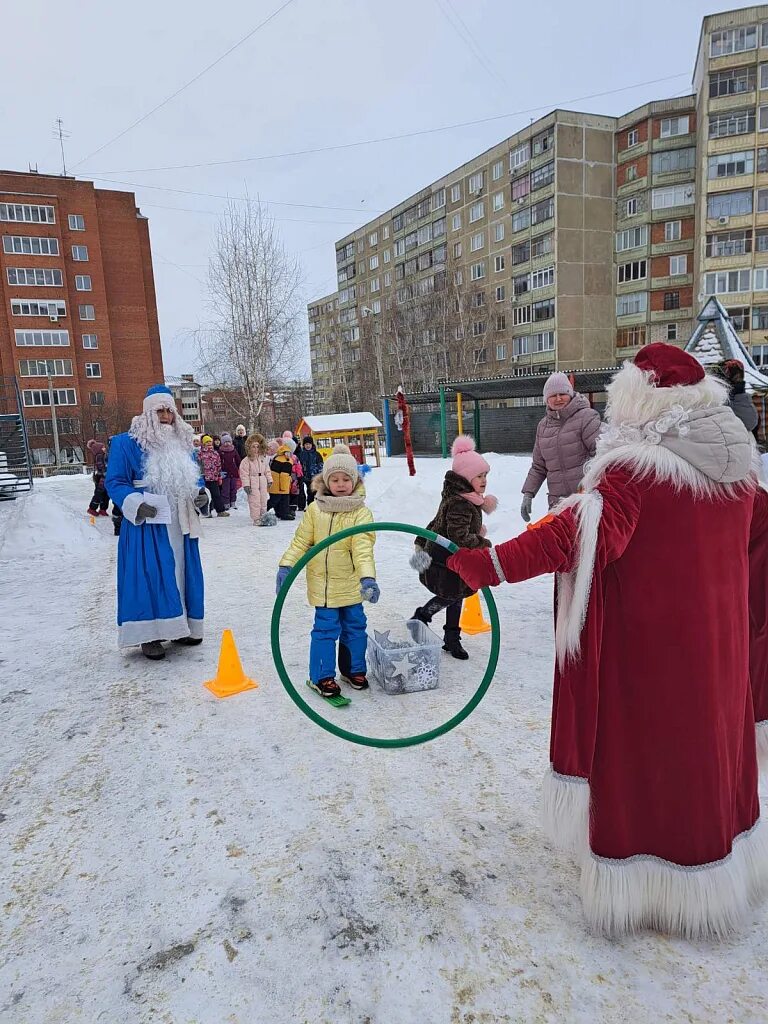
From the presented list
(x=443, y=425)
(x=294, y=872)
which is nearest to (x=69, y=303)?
(x=443, y=425)

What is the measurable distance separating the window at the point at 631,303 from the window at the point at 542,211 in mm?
7704

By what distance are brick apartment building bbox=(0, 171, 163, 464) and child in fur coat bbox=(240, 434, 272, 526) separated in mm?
40689

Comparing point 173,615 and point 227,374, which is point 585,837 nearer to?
point 173,615

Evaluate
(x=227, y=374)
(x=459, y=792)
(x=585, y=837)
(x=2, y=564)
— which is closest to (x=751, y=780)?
(x=585, y=837)

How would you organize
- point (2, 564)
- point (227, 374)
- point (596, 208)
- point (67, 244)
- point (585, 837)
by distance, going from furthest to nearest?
point (67, 244) < point (596, 208) < point (227, 374) < point (2, 564) < point (585, 837)

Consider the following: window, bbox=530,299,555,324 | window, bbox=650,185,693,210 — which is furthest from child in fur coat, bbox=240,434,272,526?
window, bbox=650,185,693,210

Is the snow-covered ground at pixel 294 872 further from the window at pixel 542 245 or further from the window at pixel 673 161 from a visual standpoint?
the window at pixel 673 161

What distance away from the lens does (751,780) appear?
7.03ft

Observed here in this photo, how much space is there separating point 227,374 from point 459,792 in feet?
93.5


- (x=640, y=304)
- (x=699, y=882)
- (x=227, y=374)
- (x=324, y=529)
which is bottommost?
(x=699, y=882)

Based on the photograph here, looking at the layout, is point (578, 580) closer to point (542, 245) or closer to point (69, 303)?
point (542, 245)

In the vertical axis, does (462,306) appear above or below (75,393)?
above

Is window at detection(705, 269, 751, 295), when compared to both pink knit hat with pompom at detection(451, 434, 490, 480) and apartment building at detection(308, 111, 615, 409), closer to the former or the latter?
apartment building at detection(308, 111, 615, 409)

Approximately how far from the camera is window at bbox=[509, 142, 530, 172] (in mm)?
44128
